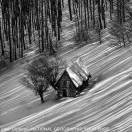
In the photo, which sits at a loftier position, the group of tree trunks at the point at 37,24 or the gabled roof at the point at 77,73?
the gabled roof at the point at 77,73

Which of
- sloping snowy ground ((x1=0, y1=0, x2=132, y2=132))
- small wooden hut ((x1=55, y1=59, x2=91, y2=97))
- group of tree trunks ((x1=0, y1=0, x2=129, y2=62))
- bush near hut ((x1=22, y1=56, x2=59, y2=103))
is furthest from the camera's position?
group of tree trunks ((x1=0, y1=0, x2=129, y2=62))

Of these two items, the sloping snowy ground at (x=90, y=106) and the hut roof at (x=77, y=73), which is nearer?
the sloping snowy ground at (x=90, y=106)

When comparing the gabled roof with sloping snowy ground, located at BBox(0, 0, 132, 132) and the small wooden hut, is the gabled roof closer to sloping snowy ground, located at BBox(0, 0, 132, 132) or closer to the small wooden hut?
the small wooden hut

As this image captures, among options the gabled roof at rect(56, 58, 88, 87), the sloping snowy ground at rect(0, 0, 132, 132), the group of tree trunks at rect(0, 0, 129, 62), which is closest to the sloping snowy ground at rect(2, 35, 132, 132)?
the sloping snowy ground at rect(0, 0, 132, 132)

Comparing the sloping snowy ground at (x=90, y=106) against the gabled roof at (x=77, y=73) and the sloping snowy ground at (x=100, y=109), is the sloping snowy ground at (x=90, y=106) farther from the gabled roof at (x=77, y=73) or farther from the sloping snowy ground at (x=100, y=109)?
the gabled roof at (x=77, y=73)

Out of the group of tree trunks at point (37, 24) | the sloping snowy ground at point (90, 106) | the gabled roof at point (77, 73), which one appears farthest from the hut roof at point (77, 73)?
the group of tree trunks at point (37, 24)

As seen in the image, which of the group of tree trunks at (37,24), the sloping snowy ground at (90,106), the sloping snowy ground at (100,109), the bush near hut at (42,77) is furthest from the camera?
the group of tree trunks at (37,24)

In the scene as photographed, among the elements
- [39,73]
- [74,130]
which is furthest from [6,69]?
[74,130]

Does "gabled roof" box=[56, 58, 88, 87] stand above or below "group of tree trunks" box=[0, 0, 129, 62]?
above
